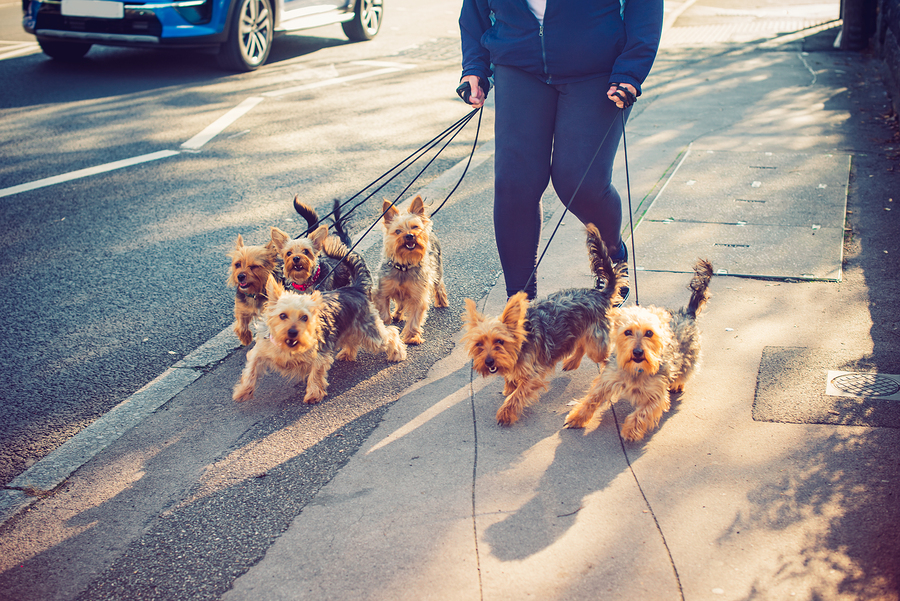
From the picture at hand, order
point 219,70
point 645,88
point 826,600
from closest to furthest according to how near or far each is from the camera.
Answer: point 826,600 < point 645,88 < point 219,70

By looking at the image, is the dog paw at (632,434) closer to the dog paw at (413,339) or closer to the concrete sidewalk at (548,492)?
the concrete sidewalk at (548,492)

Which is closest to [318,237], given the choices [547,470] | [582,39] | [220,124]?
[582,39]

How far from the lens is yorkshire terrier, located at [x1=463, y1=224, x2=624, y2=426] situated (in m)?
3.40

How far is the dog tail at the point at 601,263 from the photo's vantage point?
361 cm

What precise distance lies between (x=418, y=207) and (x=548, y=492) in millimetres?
2154

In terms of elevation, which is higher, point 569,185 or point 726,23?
point 726,23

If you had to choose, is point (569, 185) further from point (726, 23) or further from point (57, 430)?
point (726, 23)

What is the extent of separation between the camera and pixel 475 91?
13.0 feet

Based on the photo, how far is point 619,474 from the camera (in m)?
3.15

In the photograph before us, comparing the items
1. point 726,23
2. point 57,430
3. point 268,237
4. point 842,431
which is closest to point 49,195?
point 268,237

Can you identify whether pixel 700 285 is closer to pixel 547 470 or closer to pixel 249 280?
pixel 547 470

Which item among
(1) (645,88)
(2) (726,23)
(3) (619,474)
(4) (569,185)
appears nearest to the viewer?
(3) (619,474)

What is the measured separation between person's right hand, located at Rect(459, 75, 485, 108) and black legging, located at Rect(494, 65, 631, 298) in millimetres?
118

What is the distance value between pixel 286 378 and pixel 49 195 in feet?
13.1
